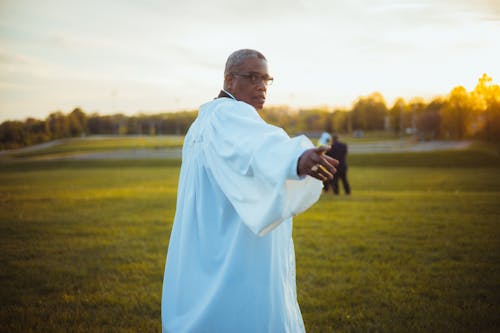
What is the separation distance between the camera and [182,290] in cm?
258

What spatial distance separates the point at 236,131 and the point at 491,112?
16.4 metres

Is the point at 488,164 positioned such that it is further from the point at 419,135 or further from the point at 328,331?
the point at 419,135

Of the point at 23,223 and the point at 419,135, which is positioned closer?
the point at 23,223

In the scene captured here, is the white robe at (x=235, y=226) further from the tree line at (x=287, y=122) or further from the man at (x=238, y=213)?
the tree line at (x=287, y=122)

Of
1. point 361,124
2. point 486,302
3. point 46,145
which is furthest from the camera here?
point 361,124

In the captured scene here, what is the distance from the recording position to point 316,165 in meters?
1.76

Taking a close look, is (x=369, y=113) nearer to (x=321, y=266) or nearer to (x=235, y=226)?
(x=321, y=266)

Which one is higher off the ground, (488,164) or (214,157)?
(214,157)

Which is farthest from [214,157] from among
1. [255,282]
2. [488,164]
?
[488,164]

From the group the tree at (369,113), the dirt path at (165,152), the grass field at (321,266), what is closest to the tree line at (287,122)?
the tree at (369,113)

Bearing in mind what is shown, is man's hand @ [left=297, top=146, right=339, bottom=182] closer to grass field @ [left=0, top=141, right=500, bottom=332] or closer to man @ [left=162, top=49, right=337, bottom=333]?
man @ [left=162, top=49, right=337, bottom=333]

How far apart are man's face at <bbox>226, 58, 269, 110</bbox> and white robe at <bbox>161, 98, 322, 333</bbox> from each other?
17 centimetres

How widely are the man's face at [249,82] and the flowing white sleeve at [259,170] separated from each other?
310 millimetres

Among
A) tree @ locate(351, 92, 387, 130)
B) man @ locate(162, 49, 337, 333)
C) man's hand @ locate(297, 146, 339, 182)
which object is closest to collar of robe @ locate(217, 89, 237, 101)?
man @ locate(162, 49, 337, 333)
